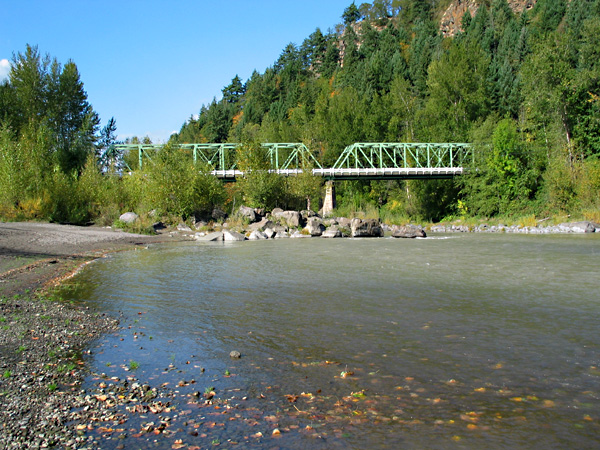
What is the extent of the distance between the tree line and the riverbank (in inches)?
1063

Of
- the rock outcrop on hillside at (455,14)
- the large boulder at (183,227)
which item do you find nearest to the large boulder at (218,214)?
the large boulder at (183,227)

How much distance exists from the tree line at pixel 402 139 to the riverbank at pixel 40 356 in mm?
27008

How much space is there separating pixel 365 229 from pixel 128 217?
21.8 metres

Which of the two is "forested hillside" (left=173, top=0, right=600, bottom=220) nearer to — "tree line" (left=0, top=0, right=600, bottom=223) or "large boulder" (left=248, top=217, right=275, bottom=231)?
"tree line" (left=0, top=0, right=600, bottom=223)

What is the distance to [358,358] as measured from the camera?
8445mm

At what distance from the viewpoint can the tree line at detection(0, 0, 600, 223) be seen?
44.1 metres

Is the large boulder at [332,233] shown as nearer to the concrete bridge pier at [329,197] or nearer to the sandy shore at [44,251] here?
the sandy shore at [44,251]

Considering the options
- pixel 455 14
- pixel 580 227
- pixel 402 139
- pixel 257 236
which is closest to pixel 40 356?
pixel 257 236

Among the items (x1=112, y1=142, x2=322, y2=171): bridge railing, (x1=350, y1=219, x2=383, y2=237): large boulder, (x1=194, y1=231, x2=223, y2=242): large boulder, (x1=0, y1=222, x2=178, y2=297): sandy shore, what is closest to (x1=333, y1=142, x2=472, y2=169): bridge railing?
(x1=112, y1=142, x2=322, y2=171): bridge railing

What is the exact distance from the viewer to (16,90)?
54969mm

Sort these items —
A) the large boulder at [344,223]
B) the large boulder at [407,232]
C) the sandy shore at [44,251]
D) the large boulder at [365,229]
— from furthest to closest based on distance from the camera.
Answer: the large boulder at [344,223]
the large boulder at [365,229]
the large boulder at [407,232]
the sandy shore at [44,251]

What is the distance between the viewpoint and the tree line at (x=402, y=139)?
145 feet

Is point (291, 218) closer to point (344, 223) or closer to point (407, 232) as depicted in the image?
point (344, 223)

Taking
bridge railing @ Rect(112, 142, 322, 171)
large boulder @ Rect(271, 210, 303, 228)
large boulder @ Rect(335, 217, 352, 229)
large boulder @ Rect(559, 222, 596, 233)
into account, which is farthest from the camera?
bridge railing @ Rect(112, 142, 322, 171)
